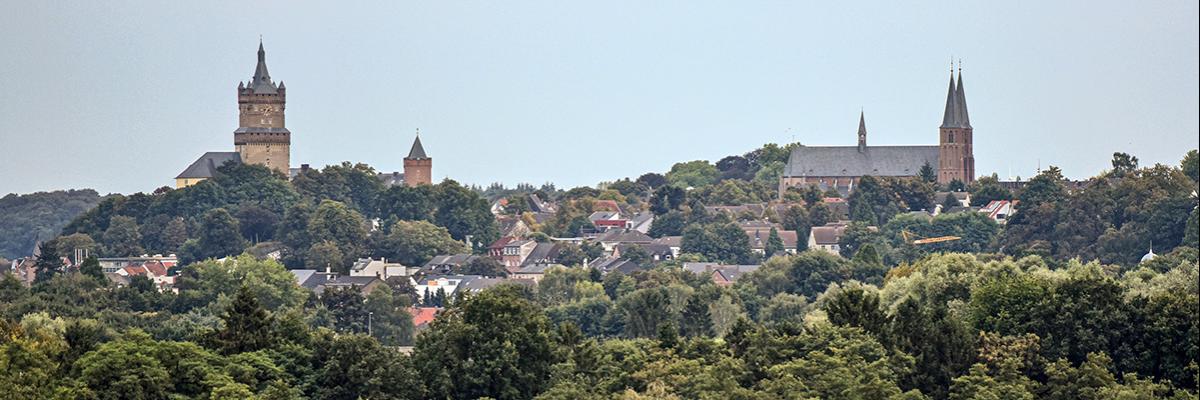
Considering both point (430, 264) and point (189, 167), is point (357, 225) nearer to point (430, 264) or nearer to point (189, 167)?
point (430, 264)

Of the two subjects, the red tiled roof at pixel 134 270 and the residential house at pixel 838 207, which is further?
the residential house at pixel 838 207

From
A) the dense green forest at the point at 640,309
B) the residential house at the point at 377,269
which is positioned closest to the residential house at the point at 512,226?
the dense green forest at the point at 640,309

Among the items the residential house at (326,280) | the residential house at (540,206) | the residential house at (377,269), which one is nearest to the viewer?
the residential house at (326,280)

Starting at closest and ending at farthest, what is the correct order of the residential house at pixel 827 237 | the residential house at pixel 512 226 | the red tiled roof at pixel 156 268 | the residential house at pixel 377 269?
the red tiled roof at pixel 156 268
the residential house at pixel 377 269
the residential house at pixel 827 237
the residential house at pixel 512 226

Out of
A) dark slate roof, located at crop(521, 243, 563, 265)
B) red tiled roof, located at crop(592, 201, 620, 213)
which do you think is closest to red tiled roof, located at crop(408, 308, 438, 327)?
dark slate roof, located at crop(521, 243, 563, 265)

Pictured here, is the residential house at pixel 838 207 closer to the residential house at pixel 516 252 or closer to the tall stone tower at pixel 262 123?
the residential house at pixel 516 252

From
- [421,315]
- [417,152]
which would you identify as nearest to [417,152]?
[417,152]

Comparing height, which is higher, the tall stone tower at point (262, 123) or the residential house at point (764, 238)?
the tall stone tower at point (262, 123)

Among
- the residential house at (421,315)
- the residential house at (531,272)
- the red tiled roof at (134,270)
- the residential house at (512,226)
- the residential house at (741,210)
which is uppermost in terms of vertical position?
the residential house at (741,210)
